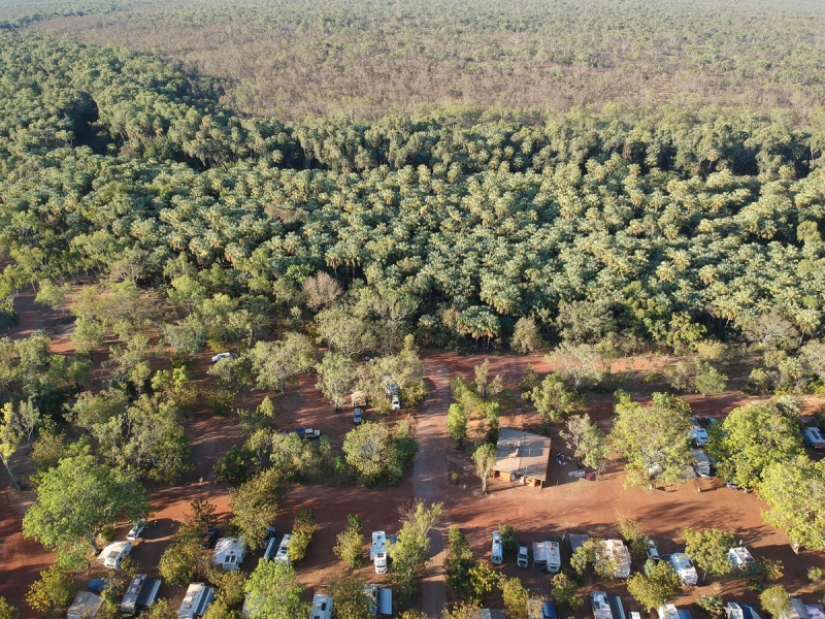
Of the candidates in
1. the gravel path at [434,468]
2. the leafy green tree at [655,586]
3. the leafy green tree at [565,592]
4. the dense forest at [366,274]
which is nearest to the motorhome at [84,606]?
the dense forest at [366,274]

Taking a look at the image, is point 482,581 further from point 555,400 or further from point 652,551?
point 555,400

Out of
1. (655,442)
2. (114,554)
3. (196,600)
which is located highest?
(655,442)

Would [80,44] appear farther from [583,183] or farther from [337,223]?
[583,183]

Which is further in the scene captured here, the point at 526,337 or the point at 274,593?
the point at 526,337

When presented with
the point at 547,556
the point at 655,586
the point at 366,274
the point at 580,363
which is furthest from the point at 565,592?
the point at 366,274

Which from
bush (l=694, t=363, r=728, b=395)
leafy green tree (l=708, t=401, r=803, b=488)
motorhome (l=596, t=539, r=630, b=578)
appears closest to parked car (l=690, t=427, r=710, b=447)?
leafy green tree (l=708, t=401, r=803, b=488)

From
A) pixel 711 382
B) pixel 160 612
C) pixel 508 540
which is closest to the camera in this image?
pixel 160 612

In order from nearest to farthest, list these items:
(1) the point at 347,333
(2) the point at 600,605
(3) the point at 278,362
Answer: (2) the point at 600,605
(3) the point at 278,362
(1) the point at 347,333

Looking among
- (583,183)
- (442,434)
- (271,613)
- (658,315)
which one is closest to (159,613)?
(271,613)
